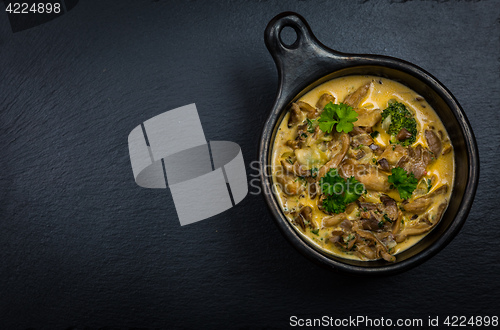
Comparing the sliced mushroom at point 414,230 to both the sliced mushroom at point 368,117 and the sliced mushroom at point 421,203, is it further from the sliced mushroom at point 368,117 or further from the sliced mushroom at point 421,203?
the sliced mushroom at point 368,117

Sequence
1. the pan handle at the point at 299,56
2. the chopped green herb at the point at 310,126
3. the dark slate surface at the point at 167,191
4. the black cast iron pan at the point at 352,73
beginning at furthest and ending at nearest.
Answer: the dark slate surface at the point at 167,191
the chopped green herb at the point at 310,126
the pan handle at the point at 299,56
the black cast iron pan at the point at 352,73

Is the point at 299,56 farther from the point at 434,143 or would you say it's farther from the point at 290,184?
the point at 434,143

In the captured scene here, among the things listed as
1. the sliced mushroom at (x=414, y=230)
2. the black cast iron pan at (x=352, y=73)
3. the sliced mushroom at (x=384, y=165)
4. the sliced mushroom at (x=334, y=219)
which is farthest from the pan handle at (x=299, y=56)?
the sliced mushroom at (x=414, y=230)

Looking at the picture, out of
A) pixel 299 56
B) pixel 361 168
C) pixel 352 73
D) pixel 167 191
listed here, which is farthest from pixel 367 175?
pixel 167 191

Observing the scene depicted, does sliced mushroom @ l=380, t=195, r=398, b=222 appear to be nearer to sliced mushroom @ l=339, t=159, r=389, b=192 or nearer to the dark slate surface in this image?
sliced mushroom @ l=339, t=159, r=389, b=192

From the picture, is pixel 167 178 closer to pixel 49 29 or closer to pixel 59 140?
pixel 59 140

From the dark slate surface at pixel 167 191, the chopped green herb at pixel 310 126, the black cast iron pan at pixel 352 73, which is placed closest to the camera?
the black cast iron pan at pixel 352 73

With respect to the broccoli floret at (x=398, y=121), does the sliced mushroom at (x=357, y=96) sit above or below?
above

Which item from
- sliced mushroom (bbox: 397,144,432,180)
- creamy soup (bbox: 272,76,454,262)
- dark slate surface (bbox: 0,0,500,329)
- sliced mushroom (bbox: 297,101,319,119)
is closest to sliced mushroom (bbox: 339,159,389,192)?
creamy soup (bbox: 272,76,454,262)
